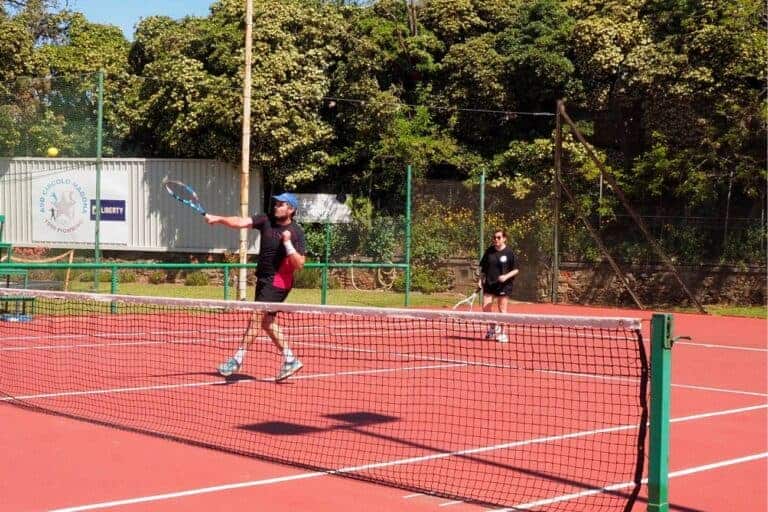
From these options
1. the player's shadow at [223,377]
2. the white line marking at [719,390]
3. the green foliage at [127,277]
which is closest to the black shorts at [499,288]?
the white line marking at [719,390]

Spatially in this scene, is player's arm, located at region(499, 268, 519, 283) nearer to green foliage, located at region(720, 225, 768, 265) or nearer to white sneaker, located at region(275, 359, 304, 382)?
white sneaker, located at region(275, 359, 304, 382)

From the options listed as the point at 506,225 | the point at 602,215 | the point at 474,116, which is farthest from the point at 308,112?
the point at 602,215

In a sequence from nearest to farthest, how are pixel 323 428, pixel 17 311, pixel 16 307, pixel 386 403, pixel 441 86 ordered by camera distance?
pixel 323 428 < pixel 386 403 < pixel 17 311 < pixel 16 307 < pixel 441 86

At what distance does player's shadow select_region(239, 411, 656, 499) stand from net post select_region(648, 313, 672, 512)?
1130 millimetres

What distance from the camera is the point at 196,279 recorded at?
28312 mm

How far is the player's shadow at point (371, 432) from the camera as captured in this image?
693 centimetres

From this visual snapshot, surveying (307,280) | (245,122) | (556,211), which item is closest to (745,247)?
(556,211)

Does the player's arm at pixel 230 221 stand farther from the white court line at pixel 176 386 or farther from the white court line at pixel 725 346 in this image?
the white court line at pixel 725 346

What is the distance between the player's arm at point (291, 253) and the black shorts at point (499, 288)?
5922 mm

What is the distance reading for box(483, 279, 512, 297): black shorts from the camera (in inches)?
629

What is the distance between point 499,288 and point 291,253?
20.2ft

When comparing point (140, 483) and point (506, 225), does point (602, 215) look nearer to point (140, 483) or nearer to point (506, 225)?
point (506, 225)

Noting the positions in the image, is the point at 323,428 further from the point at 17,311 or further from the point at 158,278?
the point at 158,278

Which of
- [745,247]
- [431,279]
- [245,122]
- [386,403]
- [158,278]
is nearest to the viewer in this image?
[386,403]
